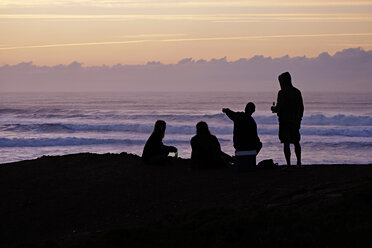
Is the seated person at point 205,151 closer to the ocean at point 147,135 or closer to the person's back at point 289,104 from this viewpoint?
the person's back at point 289,104

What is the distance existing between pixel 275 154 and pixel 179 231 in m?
18.1

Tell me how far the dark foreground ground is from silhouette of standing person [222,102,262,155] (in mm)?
559

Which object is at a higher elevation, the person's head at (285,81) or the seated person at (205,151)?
the person's head at (285,81)

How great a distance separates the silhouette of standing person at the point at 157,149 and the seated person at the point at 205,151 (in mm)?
837

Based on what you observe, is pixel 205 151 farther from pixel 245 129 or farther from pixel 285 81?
pixel 285 81

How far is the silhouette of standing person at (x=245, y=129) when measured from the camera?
1185cm

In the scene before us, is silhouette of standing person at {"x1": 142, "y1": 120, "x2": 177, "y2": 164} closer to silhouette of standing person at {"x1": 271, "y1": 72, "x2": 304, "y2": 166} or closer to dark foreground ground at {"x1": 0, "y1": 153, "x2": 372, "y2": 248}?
dark foreground ground at {"x1": 0, "y1": 153, "x2": 372, "y2": 248}

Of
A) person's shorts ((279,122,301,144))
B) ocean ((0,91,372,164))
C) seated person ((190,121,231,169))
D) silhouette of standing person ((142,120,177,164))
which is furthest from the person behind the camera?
ocean ((0,91,372,164))

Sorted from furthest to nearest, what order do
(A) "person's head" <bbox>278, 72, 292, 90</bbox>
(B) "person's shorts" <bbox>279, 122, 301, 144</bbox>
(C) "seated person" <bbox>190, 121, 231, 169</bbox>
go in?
(C) "seated person" <bbox>190, 121, 231, 169</bbox>
(B) "person's shorts" <bbox>279, 122, 301, 144</bbox>
(A) "person's head" <bbox>278, 72, 292, 90</bbox>

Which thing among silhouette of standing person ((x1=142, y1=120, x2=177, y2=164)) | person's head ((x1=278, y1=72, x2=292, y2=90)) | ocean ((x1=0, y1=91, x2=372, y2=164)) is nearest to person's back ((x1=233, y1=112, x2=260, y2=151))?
person's head ((x1=278, y1=72, x2=292, y2=90))

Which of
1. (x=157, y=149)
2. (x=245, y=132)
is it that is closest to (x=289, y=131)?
(x=245, y=132)

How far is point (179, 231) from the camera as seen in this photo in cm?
742

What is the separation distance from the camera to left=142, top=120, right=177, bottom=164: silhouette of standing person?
13.0 meters

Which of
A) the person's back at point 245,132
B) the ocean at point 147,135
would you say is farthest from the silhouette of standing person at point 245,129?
the ocean at point 147,135
